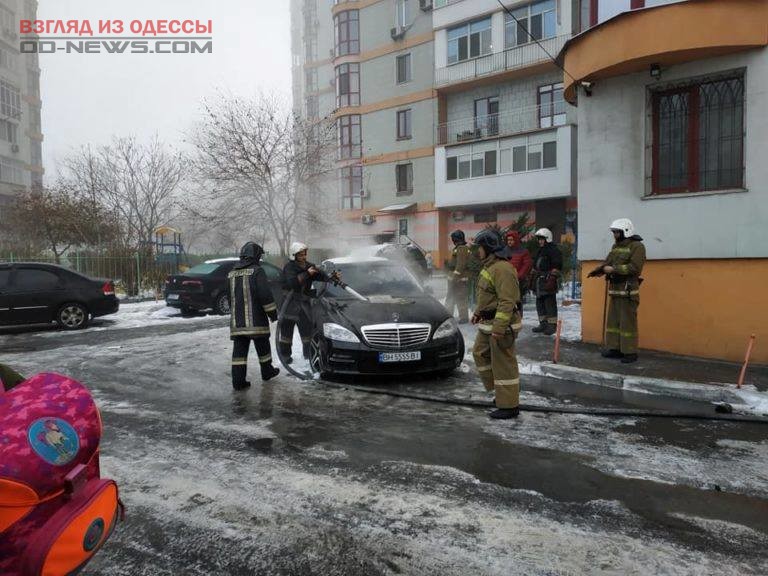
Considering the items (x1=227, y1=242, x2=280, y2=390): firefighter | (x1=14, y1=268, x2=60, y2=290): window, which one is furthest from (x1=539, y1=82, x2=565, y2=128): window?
(x1=227, y1=242, x2=280, y2=390): firefighter

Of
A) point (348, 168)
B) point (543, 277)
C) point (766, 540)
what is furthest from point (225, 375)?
point (348, 168)

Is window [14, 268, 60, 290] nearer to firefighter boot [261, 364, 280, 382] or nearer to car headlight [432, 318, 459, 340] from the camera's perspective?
firefighter boot [261, 364, 280, 382]

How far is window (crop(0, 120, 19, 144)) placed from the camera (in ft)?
144

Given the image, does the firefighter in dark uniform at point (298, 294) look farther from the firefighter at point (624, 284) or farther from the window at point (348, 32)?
the window at point (348, 32)

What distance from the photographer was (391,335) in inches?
266

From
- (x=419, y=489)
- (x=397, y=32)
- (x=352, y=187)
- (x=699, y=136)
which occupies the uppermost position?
(x=397, y=32)

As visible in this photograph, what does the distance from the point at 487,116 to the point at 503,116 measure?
822mm

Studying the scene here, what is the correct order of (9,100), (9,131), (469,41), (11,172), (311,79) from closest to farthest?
1. (469,41)
2. (9,100)
3. (9,131)
4. (11,172)
5. (311,79)

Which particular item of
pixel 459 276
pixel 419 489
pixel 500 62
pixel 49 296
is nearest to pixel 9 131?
pixel 500 62

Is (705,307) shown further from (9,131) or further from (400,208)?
(9,131)

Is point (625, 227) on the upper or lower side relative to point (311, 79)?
lower

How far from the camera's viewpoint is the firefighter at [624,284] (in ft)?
24.6

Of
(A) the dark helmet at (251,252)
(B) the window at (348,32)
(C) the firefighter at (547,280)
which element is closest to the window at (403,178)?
(B) the window at (348,32)

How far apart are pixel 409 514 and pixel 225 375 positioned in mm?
4883
